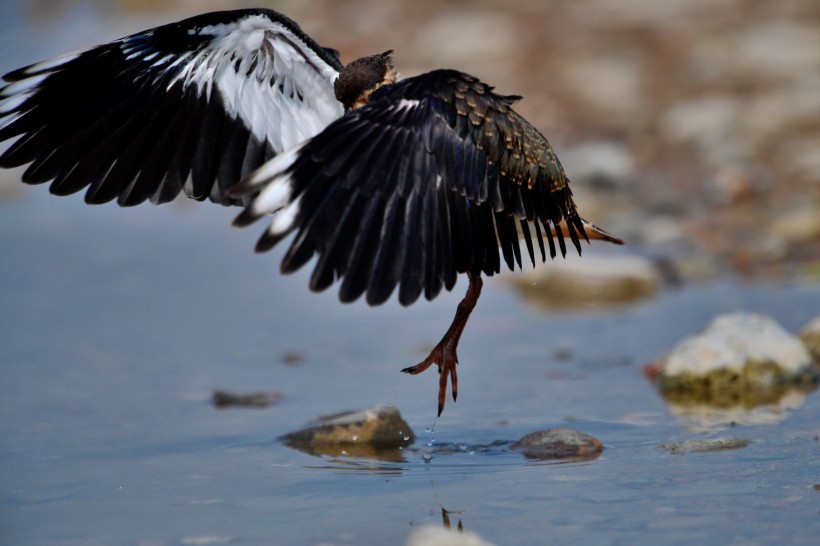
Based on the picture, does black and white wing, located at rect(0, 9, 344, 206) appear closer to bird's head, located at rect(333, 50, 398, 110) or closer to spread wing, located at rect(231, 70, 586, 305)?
bird's head, located at rect(333, 50, 398, 110)

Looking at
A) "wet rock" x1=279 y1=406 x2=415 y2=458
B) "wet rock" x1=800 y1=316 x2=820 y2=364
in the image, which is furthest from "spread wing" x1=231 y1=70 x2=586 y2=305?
"wet rock" x1=800 y1=316 x2=820 y2=364

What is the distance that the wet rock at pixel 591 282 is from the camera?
8.16 m

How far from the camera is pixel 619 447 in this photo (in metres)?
5.38

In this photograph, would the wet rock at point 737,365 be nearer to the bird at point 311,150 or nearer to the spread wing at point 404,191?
the bird at point 311,150

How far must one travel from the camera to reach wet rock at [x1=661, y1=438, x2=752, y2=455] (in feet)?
17.1

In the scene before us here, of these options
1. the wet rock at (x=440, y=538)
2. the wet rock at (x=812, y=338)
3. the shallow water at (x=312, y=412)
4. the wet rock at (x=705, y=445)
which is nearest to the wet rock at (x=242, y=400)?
the shallow water at (x=312, y=412)

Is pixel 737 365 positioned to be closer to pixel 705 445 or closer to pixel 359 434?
pixel 705 445

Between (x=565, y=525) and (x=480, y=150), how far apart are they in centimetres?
145

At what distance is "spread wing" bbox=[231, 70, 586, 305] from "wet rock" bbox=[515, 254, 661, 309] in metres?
3.12

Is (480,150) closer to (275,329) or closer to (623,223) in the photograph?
(275,329)

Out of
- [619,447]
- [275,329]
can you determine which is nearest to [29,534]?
[619,447]

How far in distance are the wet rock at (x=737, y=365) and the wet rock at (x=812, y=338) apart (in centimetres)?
30

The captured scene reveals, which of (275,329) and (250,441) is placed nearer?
(250,441)

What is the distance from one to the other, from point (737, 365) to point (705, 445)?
114cm
